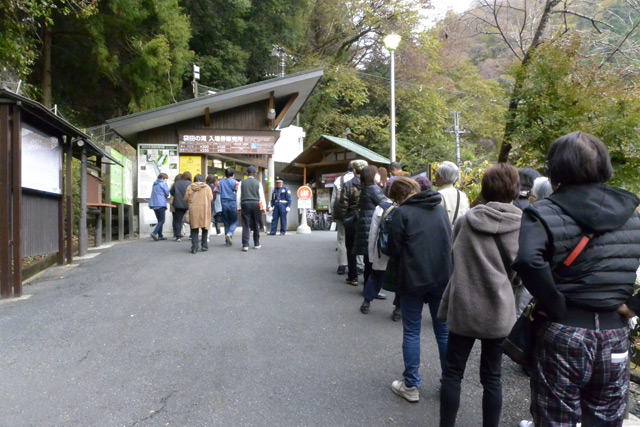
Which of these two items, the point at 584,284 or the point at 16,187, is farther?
the point at 16,187

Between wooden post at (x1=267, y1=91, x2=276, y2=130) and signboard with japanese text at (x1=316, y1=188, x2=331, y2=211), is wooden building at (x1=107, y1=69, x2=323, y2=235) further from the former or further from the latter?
signboard with japanese text at (x1=316, y1=188, x2=331, y2=211)

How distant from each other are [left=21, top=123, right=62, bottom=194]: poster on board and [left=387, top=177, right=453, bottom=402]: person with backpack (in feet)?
18.4

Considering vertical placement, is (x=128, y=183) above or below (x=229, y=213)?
above

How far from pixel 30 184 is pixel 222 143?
821 centimetres

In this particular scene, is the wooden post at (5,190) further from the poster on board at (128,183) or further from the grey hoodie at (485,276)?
the poster on board at (128,183)

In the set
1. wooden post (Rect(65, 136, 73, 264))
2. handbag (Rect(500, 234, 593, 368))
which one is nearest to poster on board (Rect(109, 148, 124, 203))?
wooden post (Rect(65, 136, 73, 264))

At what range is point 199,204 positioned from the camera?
9.19 metres

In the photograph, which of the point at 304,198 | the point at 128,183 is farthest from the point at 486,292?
the point at 304,198

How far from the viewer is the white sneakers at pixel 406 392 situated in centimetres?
342

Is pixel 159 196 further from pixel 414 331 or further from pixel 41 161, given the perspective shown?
pixel 414 331

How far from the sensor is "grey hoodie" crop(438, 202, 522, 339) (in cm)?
263

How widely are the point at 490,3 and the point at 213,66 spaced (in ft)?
44.3

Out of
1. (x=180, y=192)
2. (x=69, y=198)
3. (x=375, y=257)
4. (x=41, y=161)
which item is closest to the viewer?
(x=375, y=257)

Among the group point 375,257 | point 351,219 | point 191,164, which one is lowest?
point 375,257
